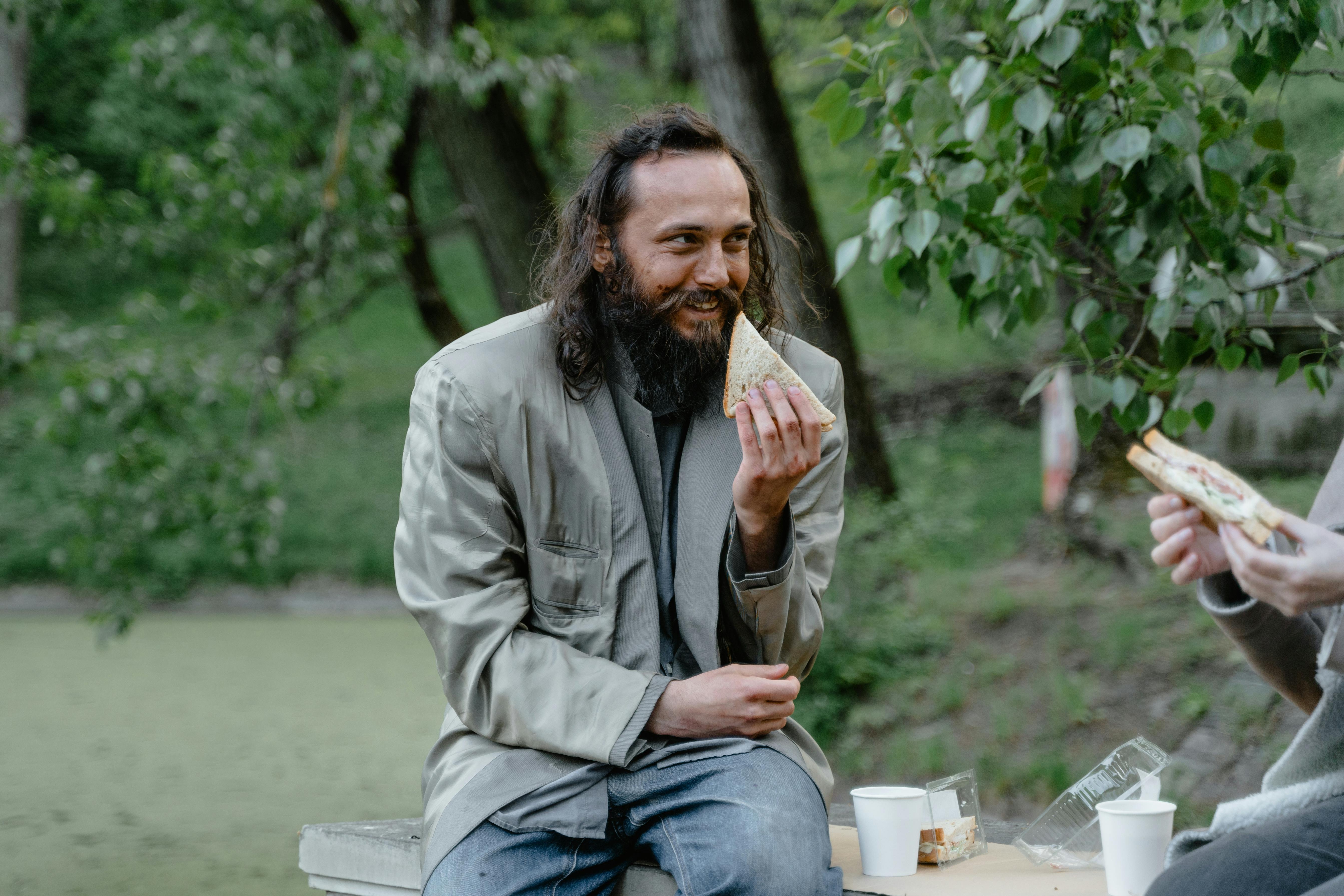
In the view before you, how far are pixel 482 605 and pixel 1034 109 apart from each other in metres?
1.18

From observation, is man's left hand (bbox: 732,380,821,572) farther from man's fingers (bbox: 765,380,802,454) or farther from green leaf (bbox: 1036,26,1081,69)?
green leaf (bbox: 1036,26,1081,69)

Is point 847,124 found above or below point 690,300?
above

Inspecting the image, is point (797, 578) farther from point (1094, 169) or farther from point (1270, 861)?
point (1094, 169)

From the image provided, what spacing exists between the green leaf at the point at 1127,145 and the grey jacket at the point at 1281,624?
62 centimetres

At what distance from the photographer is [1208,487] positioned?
1.63 metres

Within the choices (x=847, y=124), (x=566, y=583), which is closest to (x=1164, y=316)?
(x=847, y=124)

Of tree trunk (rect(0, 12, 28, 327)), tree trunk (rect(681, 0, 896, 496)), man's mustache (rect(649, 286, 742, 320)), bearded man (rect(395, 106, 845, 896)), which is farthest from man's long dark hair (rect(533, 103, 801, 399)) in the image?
tree trunk (rect(0, 12, 28, 327))

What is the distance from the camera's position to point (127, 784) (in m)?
5.12

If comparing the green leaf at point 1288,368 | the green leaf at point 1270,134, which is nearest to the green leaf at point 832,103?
the green leaf at point 1270,134

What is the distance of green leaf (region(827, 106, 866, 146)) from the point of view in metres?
2.30

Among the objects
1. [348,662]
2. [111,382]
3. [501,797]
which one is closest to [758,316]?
[501,797]

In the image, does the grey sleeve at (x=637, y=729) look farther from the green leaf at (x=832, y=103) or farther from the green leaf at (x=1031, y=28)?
the green leaf at (x=1031, y=28)

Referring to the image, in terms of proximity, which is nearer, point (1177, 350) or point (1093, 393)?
point (1093, 393)

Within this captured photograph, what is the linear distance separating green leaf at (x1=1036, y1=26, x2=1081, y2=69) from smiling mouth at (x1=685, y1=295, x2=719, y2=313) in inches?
25.4
